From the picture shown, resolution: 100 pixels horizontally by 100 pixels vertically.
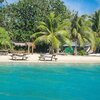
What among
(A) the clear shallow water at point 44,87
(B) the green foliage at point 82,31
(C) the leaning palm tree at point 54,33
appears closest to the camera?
(A) the clear shallow water at point 44,87

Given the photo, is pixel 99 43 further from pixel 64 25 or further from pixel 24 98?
pixel 24 98

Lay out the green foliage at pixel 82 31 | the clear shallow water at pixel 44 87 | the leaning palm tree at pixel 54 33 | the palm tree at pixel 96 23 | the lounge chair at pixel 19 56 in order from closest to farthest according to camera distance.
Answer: the clear shallow water at pixel 44 87 < the lounge chair at pixel 19 56 < the leaning palm tree at pixel 54 33 < the green foliage at pixel 82 31 < the palm tree at pixel 96 23

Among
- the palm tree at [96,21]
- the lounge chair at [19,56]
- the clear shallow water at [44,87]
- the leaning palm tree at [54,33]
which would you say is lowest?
the clear shallow water at [44,87]

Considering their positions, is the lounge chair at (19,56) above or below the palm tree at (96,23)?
below

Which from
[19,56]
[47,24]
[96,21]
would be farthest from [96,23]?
[19,56]

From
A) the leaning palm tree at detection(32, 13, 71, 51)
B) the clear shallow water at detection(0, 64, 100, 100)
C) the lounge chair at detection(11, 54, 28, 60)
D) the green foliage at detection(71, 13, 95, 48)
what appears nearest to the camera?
the clear shallow water at detection(0, 64, 100, 100)

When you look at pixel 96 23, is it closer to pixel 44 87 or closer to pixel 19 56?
pixel 19 56

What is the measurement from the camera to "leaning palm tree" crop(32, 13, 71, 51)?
4244 cm

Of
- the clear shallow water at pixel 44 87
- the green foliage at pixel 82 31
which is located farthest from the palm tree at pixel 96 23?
the clear shallow water at pixel 44 87

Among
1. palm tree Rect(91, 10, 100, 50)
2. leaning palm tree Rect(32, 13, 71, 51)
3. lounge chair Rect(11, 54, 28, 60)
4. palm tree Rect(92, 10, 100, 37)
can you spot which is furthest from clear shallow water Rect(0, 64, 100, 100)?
palm tree Rect(92, 10, 100, 37)

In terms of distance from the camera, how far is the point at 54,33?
1703 inches

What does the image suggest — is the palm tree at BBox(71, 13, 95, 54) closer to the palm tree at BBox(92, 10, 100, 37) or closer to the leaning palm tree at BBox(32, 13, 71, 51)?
the leaning palm tree at BBox(32, 13, 71, 51)

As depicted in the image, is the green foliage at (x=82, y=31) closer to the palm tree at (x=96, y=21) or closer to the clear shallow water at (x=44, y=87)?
the palm tree at (x=96, y=21)

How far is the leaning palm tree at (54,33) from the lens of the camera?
42.4 metres
